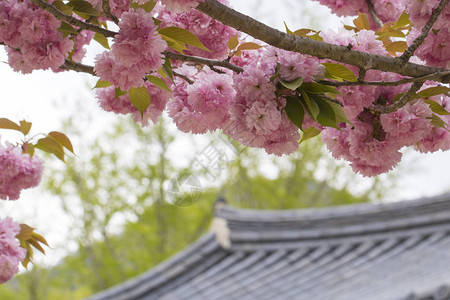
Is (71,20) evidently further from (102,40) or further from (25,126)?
(25,126)

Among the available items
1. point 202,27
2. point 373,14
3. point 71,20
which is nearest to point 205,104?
point 202,27

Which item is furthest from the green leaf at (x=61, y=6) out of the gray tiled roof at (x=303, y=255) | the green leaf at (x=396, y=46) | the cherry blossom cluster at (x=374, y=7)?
the gray tiled roof at (x=303, y=255)

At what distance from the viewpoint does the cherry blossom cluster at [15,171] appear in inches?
62.7

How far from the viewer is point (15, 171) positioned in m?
1.59

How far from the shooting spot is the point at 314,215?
5184 millimetres

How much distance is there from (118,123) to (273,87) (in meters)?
11.8

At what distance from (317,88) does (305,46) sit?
3.1 inches

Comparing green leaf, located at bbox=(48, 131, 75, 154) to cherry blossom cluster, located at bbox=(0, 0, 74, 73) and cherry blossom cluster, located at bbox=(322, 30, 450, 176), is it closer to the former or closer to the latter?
cherry blossom cluster, located at bbox=(0, 0, 74, 73)

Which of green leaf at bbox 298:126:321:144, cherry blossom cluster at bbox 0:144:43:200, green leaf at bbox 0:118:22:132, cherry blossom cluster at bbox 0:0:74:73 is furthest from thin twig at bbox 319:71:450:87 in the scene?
cherry blossom cluster at bbox 0:144:43:200

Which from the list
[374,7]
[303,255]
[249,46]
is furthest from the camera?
[303,255]

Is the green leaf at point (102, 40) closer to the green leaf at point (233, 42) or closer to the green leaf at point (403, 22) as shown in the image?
the green leaf at point (233, 42)

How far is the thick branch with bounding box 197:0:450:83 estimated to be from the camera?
903mm

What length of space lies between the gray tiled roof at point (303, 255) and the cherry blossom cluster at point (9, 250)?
2.94m

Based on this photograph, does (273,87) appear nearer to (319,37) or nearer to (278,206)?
(319,37)
